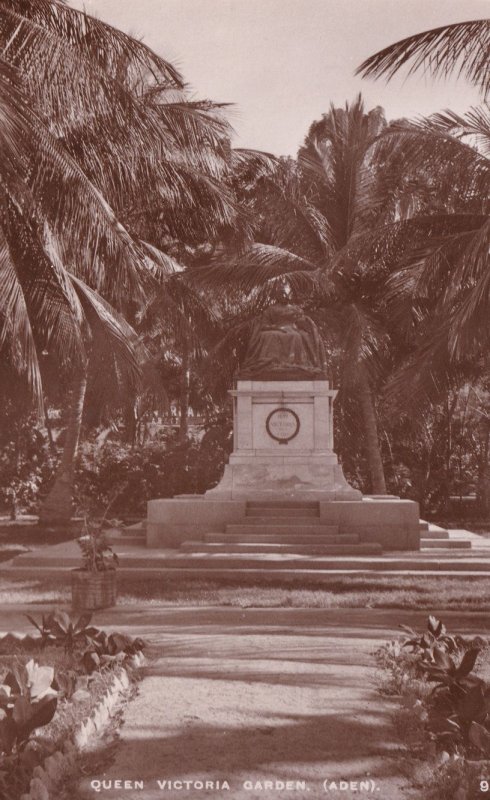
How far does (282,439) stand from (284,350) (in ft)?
6.09

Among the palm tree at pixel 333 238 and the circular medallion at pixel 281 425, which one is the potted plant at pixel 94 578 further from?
the palm tree at pixel 333 238

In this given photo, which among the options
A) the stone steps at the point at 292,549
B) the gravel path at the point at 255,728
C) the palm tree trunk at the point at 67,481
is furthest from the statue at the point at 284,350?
the gravel path at the point at 255,728

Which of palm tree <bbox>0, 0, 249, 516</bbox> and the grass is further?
palm tree <bbox>0, 0, 249, 516</bbox>

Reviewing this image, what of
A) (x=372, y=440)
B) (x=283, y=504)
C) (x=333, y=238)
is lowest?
(x=283, y=504)

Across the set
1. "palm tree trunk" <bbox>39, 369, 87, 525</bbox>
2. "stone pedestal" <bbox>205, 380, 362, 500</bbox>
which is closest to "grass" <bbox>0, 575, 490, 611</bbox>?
"stone pedestal" <bbox>205, 380, 362, 500</bbox>

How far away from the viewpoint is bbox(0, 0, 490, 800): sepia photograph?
4418 millimetres

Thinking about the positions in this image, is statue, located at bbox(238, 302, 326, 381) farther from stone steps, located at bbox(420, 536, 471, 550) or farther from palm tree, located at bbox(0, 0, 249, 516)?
stone steps, located at bbox(420, 536, 471, 550)

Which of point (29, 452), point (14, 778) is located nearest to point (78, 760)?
point (14, 778)

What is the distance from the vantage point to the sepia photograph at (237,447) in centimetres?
442

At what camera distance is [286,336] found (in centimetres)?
1741

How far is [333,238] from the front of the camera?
2067 centimetres

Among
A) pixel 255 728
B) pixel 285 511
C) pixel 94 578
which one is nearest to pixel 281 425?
pixel 285 511

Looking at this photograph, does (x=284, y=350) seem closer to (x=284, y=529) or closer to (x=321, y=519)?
(x=321, y=519)

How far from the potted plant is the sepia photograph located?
29 mm
